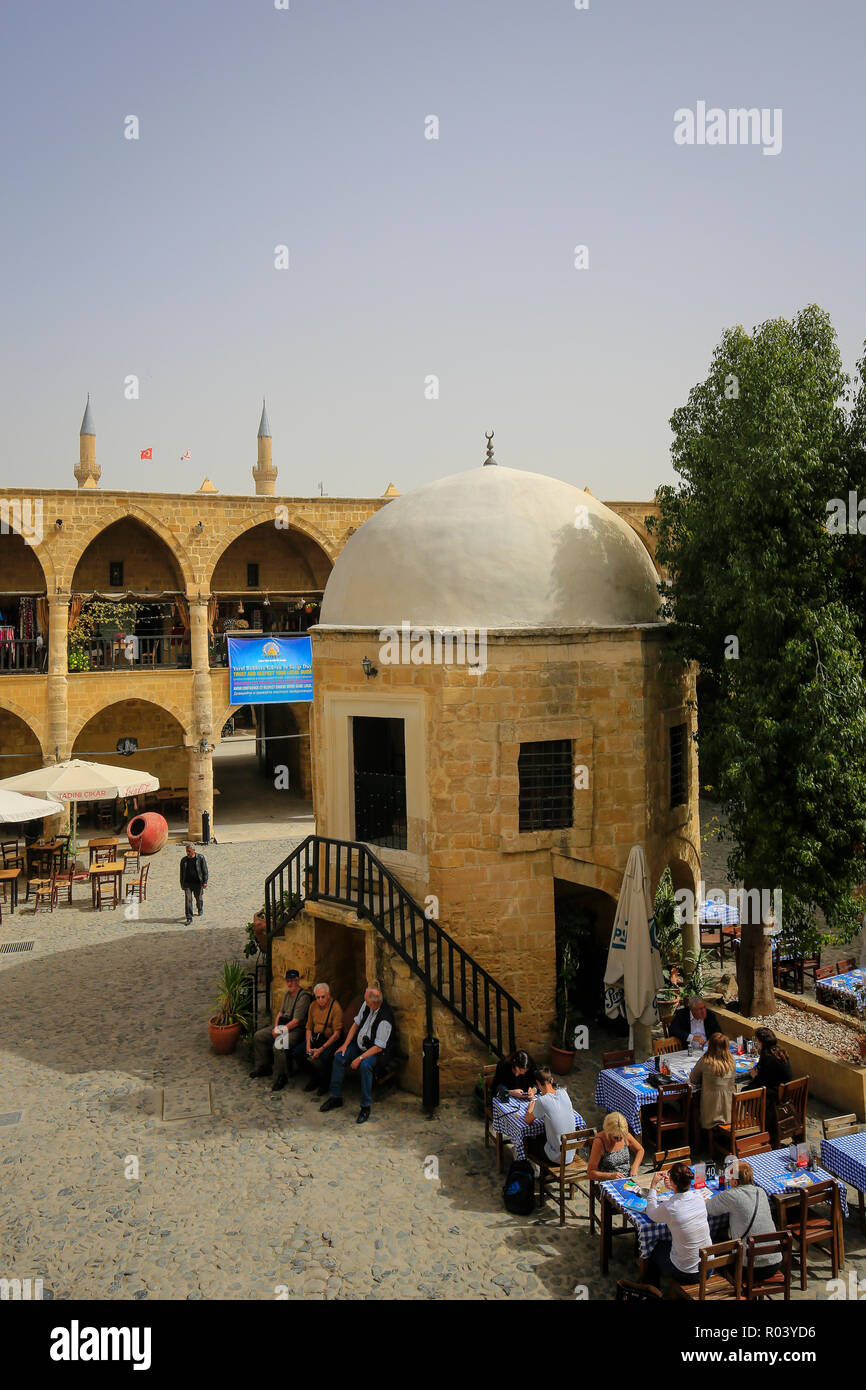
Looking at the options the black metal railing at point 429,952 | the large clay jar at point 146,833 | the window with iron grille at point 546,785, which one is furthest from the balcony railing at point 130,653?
the window with iron grille at point 546,785

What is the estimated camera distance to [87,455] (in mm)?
34125

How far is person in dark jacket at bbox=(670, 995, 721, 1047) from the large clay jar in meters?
13.4

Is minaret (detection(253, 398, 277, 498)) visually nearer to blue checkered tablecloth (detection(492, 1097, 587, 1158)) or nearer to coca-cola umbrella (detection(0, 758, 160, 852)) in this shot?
coca-cola umbrella (detection(0, 758, 160, 852))

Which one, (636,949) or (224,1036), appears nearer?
(636,949)

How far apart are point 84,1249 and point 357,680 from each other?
20.9 ft

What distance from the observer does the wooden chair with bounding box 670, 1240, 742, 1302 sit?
21.4 feet

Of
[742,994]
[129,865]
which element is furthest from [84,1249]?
[129,865]

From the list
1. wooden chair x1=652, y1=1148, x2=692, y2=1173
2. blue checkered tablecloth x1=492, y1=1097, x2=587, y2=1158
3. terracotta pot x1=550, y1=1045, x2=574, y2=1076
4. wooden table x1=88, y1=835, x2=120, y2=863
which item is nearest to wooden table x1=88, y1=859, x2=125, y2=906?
wooden table x1=88, y1=835, x2=120, y2=863

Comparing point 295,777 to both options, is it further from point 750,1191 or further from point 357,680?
point 750,1191

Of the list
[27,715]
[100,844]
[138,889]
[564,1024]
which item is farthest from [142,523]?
[564,1024]

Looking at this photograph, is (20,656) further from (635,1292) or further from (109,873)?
(635,1292)

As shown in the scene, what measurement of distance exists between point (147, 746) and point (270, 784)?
5.95 m

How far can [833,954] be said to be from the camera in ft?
48.1
